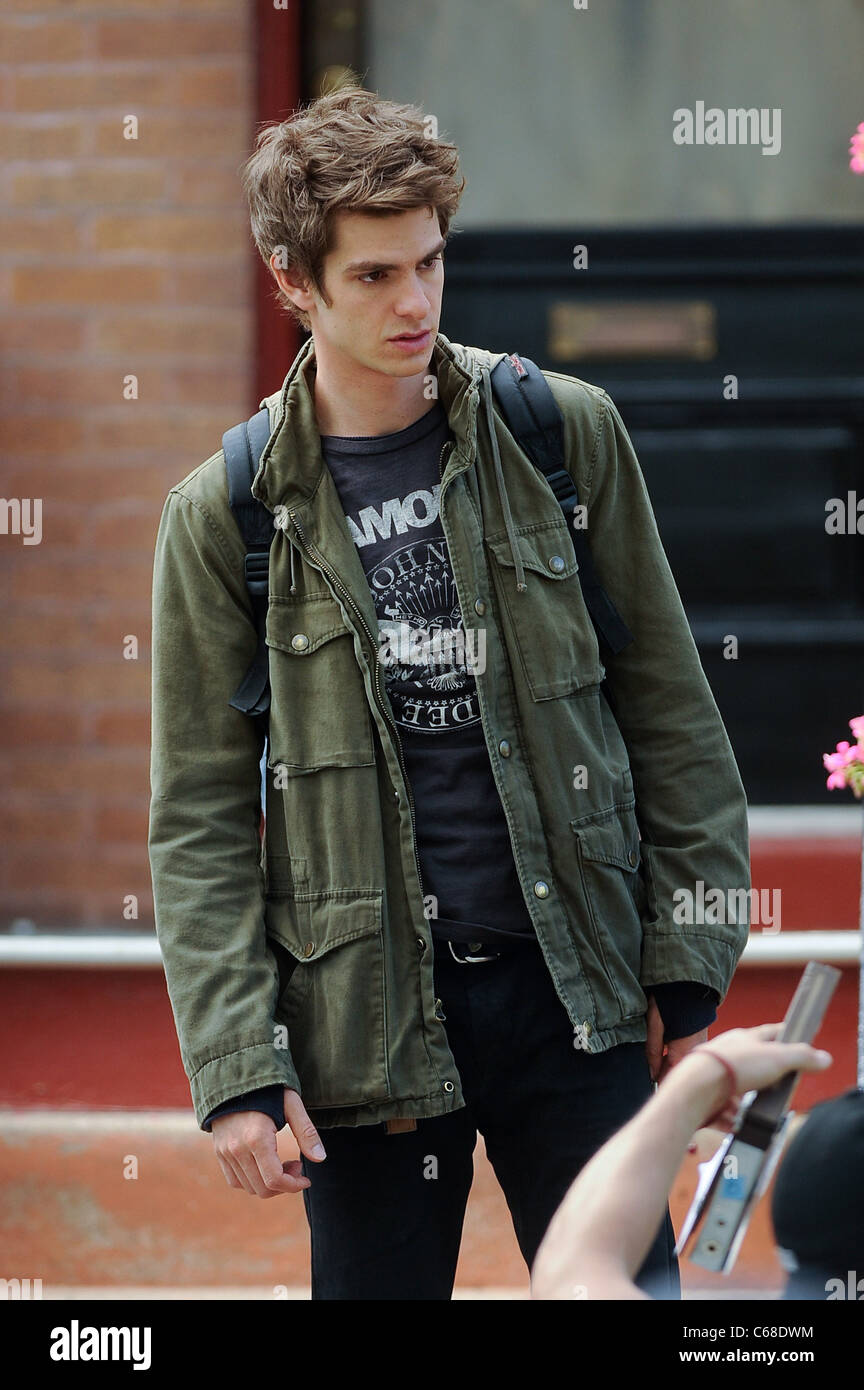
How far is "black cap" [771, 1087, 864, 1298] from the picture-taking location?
61.4 inches

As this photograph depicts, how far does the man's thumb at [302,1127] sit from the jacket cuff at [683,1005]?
540mm

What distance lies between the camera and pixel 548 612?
89.6 inches

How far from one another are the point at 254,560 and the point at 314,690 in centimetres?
21

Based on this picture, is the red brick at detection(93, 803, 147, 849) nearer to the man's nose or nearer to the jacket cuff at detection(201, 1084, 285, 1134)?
the jacket cuff at detection(201, 1084, 285, 1134)

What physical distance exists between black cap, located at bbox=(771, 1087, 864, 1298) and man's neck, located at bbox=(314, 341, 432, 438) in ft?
3.90

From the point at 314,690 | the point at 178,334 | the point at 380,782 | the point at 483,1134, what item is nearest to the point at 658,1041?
the point at 483,1134

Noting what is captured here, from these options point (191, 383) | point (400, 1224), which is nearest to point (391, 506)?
point (400, 1224)

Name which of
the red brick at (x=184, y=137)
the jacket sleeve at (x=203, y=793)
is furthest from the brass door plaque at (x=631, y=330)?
the jacket sleeve at (x=203, y=793)

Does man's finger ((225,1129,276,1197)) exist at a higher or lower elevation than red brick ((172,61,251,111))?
lower

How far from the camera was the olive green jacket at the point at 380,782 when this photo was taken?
221cm

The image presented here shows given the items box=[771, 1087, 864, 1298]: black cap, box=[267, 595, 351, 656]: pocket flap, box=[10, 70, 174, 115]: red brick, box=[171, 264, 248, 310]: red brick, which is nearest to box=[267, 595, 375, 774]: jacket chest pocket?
box=[267, 595, 351, 656]: pocket flap

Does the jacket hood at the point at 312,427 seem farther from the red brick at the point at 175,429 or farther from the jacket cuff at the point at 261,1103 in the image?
the red brick at the point at 175,429

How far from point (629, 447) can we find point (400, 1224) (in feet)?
3.89

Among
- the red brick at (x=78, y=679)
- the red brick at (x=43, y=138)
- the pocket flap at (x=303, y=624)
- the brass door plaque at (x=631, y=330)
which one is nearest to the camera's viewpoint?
the pocket flap at (x=303, y=624)
